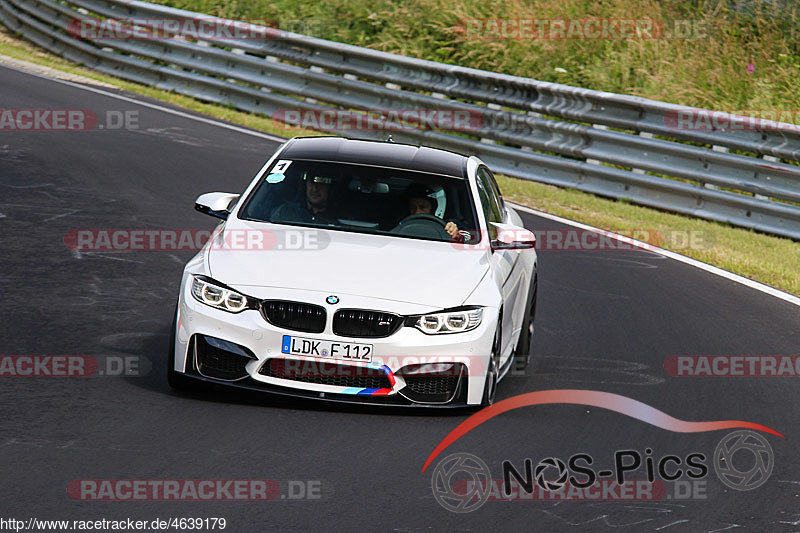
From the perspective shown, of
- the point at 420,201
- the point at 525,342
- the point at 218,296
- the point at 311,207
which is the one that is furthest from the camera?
the point at 525,342

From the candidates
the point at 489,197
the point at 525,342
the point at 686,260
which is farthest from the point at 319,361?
the point at 686,260

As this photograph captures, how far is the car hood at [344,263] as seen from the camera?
739 centimetres

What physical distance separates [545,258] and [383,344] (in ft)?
20.9

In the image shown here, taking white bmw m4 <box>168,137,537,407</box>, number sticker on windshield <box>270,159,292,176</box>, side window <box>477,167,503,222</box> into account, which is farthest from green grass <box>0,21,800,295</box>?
number sticker on windshield <box>270,159,292,176</box>

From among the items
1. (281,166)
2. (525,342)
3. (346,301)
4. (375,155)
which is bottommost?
(525,342)

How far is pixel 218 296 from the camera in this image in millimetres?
7355

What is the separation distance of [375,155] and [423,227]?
2.62ft

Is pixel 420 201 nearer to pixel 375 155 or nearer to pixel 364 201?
pixel 364 201

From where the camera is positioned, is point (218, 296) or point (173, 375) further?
point (173, 375)

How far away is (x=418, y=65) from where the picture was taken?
62.9ft

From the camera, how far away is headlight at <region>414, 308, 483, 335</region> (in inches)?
289

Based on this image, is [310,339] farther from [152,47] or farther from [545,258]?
[152,47]

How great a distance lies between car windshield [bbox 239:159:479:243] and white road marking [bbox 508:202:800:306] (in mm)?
5086

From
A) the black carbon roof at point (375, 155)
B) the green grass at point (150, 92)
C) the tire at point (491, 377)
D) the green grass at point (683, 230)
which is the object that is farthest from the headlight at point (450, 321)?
the green grass at point (150, 92)
